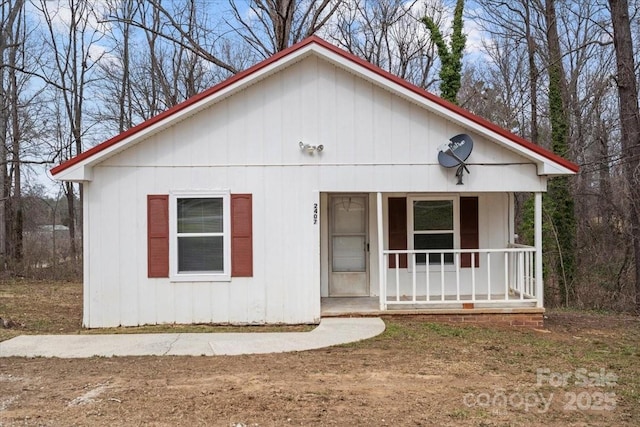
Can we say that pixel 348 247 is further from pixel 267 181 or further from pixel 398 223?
pixel 267 181

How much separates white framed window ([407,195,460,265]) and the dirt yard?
2.32 meters

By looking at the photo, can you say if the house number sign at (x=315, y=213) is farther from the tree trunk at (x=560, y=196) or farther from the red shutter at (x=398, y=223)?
the tree trunk at (x=560, y=196)

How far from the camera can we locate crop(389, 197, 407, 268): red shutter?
408 inches

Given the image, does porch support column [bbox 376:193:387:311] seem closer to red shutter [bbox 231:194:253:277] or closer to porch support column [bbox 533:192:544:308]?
red shutter [bbox 231:194:253:277]

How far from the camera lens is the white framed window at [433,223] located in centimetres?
1035

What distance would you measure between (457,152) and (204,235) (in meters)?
4.26

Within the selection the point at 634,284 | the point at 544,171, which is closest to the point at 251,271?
the point at 544,171

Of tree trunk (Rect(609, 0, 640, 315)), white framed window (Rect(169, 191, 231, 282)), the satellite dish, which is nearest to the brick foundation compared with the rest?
the satellite dish

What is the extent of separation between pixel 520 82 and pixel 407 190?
15.7 m

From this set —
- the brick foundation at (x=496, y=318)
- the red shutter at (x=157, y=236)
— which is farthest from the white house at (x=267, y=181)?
the brick foundation at (x=496, y=318)

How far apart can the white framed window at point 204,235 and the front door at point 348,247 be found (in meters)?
2.35

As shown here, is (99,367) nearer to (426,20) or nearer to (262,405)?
(262,405)

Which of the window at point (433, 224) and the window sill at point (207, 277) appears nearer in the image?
the window sill at point (207, 277)

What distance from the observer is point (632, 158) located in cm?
1237
